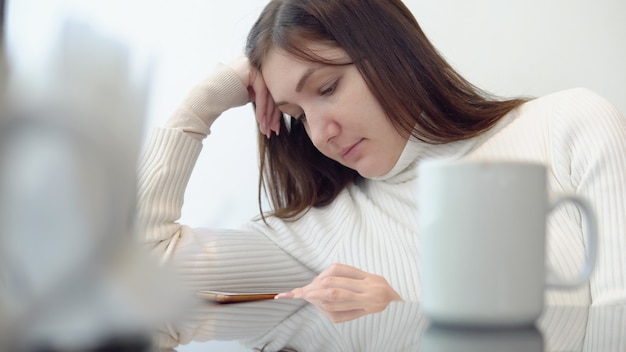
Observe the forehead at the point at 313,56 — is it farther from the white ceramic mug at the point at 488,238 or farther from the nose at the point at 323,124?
Result: the white ceramic mug at the point at 488,238

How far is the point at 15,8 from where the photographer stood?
8.8 inches

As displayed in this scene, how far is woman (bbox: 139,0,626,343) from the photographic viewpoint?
1.04 m

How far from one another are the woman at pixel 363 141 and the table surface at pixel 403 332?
46cm

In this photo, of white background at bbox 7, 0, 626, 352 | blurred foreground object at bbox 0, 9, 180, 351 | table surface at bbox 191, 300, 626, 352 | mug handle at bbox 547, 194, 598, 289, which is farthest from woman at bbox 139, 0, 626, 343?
blurred foreground object at bbox 0, 9, 180, 351

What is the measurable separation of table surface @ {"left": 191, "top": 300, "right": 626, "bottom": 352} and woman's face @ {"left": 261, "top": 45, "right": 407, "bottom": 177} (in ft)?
1.82

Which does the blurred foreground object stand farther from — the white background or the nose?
the nose

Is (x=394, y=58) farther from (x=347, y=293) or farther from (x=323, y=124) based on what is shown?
(x=347, y=293)

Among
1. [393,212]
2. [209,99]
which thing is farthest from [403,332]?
[209,99]

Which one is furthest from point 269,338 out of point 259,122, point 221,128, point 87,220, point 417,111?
point 221,128

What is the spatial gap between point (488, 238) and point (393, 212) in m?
0.97

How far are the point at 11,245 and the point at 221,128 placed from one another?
58.6 inches

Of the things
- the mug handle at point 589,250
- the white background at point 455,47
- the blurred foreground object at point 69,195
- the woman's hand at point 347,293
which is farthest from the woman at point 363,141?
the blurred foreground object at point 69,195

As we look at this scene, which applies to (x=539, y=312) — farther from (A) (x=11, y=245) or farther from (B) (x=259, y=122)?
(B) (x=259, y=122)

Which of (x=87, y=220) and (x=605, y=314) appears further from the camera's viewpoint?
(x=605, y=314)
